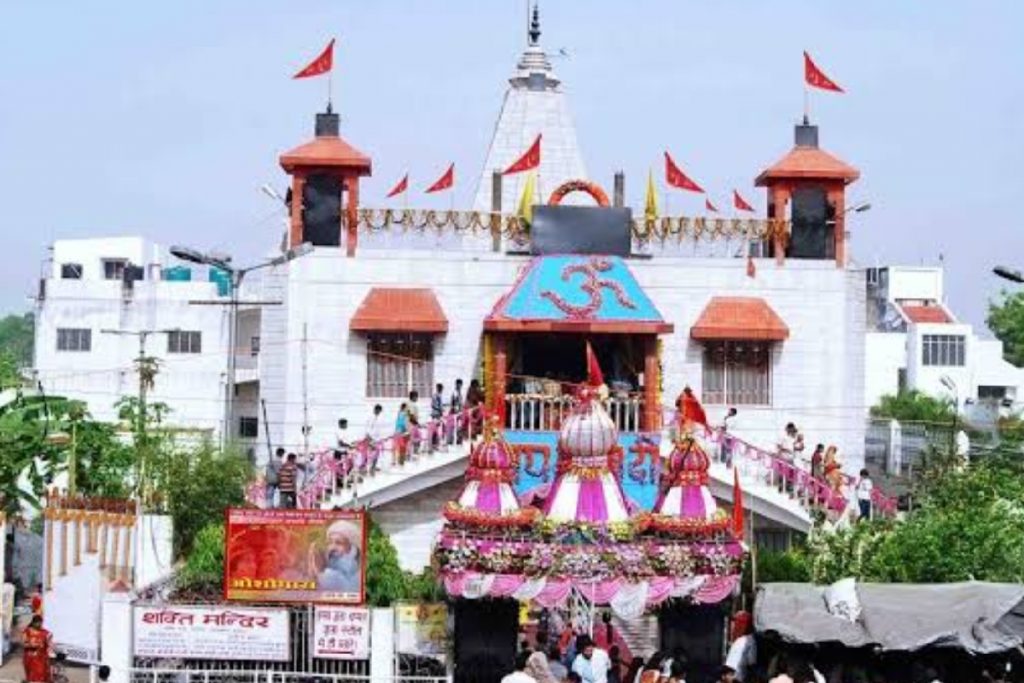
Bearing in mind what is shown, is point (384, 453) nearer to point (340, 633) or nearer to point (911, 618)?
point (340, 633)

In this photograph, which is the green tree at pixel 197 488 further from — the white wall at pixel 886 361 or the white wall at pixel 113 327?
the white wall at pixel 886 361

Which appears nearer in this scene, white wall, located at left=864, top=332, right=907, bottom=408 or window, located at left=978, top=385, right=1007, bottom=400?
white wall, located at left=864, top=332, right=907, bottom=408

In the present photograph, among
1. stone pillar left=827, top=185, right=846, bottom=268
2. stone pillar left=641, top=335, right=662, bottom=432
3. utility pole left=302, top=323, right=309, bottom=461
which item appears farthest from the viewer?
stone pillar left=827, top=185, right=846, bottom=268

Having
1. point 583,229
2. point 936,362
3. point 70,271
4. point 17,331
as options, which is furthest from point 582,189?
point 17,331

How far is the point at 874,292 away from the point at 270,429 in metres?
46.8

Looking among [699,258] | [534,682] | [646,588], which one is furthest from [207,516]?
[534,682]

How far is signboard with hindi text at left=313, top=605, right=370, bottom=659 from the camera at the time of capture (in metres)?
25.1

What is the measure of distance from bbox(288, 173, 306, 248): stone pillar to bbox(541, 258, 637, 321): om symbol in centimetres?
492

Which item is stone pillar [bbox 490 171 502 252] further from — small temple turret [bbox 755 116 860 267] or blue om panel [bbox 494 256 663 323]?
small temple turret [bbox 755 116 860 267]

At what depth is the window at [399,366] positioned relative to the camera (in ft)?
119

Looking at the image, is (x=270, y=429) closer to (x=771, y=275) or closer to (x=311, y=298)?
(x=311, y=298)

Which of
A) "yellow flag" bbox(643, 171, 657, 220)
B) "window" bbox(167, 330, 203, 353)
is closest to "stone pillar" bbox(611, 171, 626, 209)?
"yellow flag" bbox(643, 171, 657, 220)

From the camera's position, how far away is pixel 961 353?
71.8m

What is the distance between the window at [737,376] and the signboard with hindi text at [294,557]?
12.6 metres
